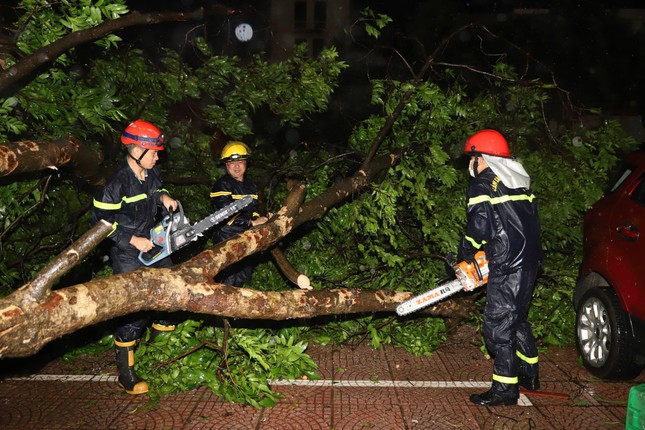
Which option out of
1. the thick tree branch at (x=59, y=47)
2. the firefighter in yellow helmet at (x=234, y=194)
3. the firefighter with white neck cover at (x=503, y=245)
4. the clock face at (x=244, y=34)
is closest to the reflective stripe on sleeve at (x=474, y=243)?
the firefighter with white neck cover at (x=503, y=245)

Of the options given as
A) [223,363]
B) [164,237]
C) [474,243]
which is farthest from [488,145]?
[223,363]

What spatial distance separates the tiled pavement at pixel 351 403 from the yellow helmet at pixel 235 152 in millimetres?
2314

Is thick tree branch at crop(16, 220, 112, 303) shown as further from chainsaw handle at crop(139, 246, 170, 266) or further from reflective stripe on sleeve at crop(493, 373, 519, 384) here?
reflective stripe on sleeve at crop(493, 373, 519, 384)

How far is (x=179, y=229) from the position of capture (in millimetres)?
4328

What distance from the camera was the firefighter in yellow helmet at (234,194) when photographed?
565cm

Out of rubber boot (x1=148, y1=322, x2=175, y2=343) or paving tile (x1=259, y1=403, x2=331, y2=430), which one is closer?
paving tile (x1=259, y1=403, x2=331, y2=430)

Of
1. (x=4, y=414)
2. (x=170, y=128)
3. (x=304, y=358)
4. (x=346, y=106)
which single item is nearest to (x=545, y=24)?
(x=346, y=106)

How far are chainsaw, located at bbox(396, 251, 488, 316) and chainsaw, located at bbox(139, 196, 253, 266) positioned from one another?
158 centimetres

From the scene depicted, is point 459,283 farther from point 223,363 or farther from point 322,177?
point 322,177

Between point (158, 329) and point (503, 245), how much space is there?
315 cm

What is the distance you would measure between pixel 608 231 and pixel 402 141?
211 cm

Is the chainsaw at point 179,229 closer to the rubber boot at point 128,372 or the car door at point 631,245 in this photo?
the rubber boot at point 128,372

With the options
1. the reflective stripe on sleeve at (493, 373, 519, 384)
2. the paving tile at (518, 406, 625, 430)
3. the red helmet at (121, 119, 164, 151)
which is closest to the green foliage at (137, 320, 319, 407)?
the reflective stripe on sleeve at (493, 373, 519, 384)

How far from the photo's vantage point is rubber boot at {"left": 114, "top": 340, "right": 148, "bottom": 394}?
4.46 meters
